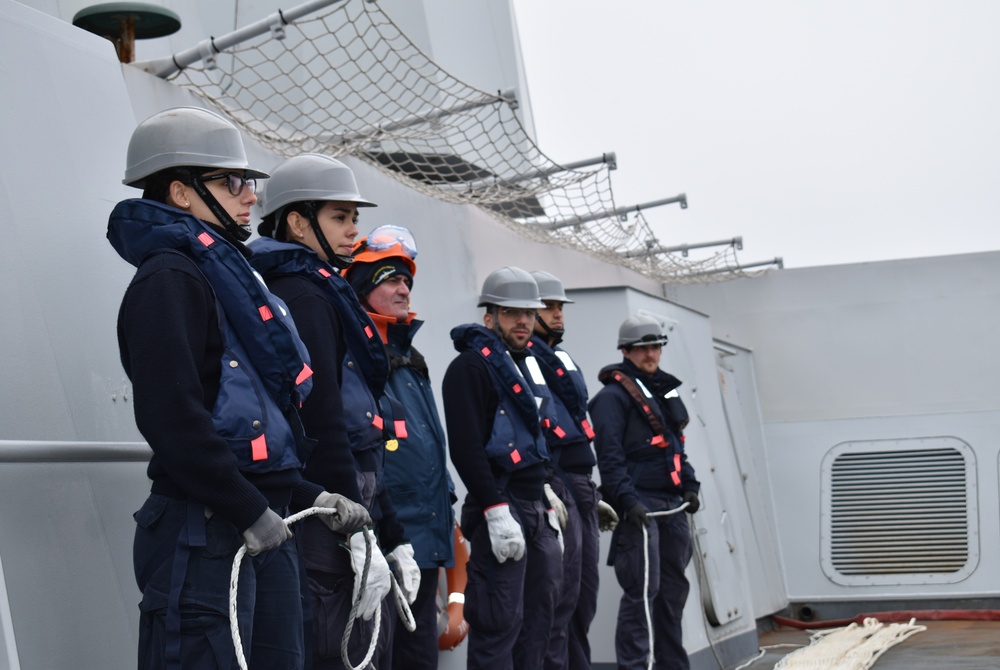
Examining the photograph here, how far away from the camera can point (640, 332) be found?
6.00 m

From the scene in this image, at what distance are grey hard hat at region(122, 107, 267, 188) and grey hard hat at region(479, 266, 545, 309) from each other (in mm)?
2251

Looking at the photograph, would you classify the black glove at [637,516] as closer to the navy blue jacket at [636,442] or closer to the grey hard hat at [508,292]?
the navy blue jacket at [636,442]

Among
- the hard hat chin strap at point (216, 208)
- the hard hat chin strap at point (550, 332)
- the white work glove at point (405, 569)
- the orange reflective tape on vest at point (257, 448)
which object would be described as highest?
the hard hat chin strap at point (216, 208)

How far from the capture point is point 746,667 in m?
6.67

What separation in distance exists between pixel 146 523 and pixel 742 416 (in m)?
7.42

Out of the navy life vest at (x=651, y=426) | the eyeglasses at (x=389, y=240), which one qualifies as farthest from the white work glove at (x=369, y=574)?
the navy life vest at (x=651, y=426)

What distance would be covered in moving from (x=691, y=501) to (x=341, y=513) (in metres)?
3.52

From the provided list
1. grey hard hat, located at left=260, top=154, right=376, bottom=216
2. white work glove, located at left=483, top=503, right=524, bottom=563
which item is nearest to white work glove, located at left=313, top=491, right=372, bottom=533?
grey hard hat, located at left=260, top=154, right=376, bottom=216

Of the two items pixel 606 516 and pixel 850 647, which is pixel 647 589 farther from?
pixel 850 647

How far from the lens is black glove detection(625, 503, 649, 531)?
216 inches

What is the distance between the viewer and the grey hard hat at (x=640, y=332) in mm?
5973

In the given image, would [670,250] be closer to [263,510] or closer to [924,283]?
[924,283]

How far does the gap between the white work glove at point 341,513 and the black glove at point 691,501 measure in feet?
11.3

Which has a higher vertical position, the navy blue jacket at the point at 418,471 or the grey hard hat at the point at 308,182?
the grey hard hat at the point at 308,182
